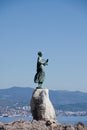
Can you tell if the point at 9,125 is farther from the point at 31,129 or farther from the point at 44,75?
the point at 44,75

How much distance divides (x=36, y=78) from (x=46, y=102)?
5.17 feet

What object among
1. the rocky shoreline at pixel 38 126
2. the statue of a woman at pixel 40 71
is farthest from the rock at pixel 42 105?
the rocky shoreline at pixel 38 126

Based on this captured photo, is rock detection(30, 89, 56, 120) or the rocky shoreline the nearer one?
the rocky shoreline

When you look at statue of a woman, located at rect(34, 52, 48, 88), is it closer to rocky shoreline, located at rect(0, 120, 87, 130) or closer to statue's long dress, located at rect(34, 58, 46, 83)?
statue's long dress, located at rect(34, 58, 46, 83)

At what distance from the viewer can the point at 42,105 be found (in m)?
30.2

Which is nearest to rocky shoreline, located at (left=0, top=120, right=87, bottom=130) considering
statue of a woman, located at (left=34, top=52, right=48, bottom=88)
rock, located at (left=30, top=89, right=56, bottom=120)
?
rock, located at (left=30, top=89, right=56, bottom=120)

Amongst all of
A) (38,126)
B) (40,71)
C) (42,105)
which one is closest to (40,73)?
(40,71)

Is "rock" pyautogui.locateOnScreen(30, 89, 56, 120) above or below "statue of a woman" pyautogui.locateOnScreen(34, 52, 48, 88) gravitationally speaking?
below

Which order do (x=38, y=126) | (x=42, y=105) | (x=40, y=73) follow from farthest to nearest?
(x=40, y=73)
(x=42, y=105)
(x=38, y=126)

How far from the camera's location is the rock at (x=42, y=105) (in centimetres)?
3011

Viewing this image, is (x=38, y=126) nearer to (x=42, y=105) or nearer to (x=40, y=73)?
(x=42, y=105)

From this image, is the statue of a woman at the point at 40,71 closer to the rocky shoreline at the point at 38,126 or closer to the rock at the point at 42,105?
the rock at the point at 42,105

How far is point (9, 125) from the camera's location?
29.0 metres

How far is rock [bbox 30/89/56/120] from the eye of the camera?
30.1 meters
